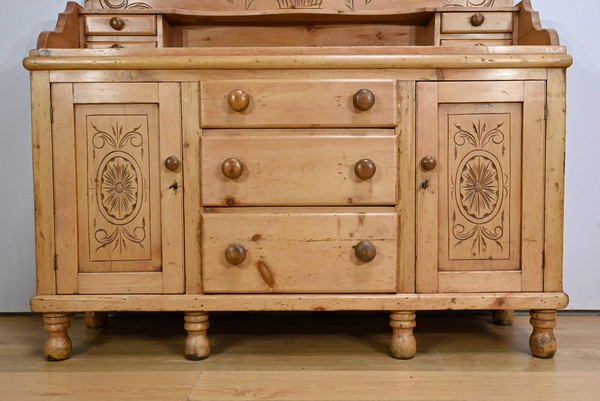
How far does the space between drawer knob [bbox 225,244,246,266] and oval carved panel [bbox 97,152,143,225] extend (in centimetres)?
29

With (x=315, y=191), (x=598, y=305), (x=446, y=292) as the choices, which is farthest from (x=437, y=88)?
(x=598, y=305)

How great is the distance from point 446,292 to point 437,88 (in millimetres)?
567

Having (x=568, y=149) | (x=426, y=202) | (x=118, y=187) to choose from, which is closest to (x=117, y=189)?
(x=118, y=187)

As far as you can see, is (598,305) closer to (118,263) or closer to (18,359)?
(118,263)

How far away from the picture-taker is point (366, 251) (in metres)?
1.38

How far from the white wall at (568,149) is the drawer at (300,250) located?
0.97 m

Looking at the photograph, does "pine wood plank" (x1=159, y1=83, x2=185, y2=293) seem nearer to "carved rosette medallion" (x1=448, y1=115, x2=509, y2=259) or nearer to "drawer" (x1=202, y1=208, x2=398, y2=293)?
"drawer" (x1=202, y1=208, x2=398, y2=293)

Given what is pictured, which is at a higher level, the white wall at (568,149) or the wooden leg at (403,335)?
the white wall at (568,149)

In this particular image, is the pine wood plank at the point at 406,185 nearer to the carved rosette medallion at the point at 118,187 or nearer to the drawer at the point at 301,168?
the drawer at the point at 301,168

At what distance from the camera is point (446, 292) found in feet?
4.70

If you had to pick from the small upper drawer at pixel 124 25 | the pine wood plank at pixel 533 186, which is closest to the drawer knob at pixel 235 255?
the pine wood plank at pixel 533 186

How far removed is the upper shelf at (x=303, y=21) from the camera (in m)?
1.81

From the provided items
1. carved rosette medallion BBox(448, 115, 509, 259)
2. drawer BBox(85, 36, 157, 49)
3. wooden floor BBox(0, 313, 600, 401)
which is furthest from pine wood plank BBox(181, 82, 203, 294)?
carved rosette medallion BBox(448, 115, 509, 259)

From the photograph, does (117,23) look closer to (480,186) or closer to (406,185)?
(406,185)
